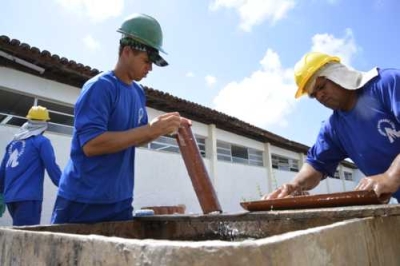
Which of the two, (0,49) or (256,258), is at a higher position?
(0,49)

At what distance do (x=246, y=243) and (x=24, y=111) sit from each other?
6.20 metres

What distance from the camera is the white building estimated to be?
563cm

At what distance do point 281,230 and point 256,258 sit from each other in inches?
36.0

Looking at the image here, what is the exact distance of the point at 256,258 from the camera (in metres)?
0.67

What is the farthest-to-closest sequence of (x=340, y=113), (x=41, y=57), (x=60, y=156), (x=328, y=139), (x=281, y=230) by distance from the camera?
(x=60, y=156)
(x=41, y=57)
(x=328, y=139)
(x=340, y=113)
(x=281, y=230)

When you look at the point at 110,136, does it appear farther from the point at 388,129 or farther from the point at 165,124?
the point at 388,129

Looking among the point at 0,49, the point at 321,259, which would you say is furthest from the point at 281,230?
the point at 0,49

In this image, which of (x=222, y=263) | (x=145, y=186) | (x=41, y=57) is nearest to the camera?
(x=222, y=263)

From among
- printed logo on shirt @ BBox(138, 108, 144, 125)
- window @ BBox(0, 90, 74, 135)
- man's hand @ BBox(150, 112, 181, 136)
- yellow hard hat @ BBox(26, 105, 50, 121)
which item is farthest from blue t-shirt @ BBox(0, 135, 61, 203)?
window @ BBox(0, 90, 74, 135)

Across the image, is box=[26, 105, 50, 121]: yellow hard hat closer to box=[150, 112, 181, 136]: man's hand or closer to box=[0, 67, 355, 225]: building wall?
box=[0, 67, 355, 225]: building wall

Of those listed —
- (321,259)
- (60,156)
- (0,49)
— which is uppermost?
(0,49)

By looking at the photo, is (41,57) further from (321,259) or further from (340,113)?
(321,259)

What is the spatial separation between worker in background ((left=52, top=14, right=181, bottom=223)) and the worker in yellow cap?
961mm

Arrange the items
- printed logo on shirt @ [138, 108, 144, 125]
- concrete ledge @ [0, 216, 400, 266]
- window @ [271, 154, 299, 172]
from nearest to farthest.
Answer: concrete ledge @ [0, 216, 400, 266], printed logo on shirt @ [138, 108, 144, 125], window @ [271, 154, 299, 172]
